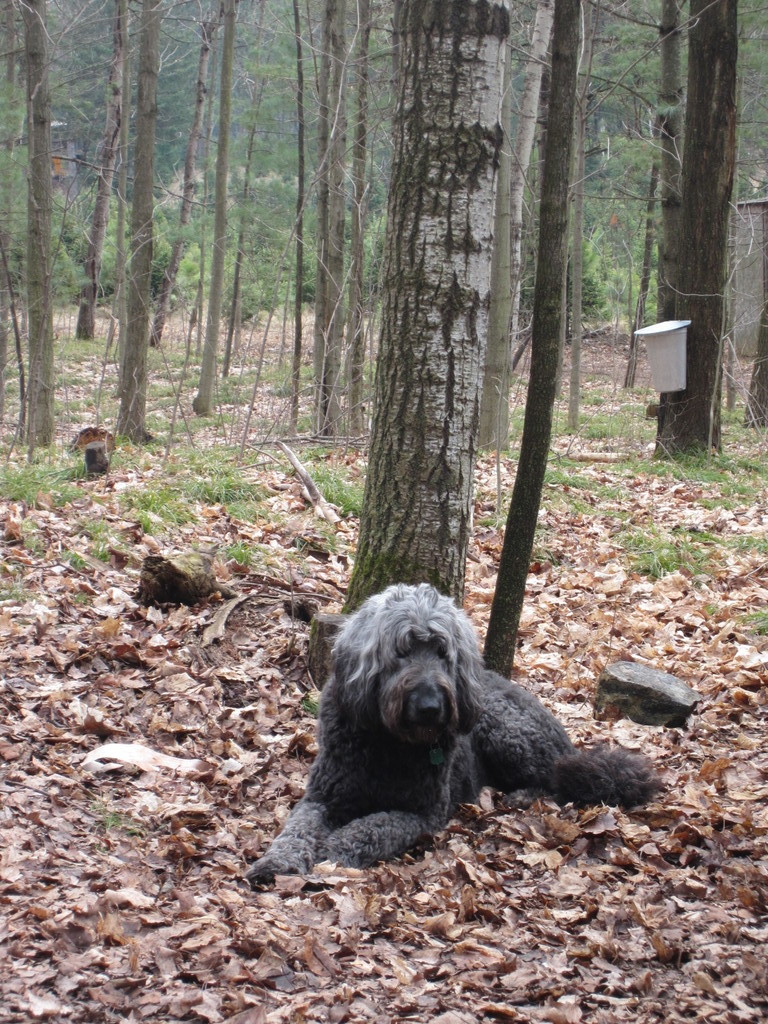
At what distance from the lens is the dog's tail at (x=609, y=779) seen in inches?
185

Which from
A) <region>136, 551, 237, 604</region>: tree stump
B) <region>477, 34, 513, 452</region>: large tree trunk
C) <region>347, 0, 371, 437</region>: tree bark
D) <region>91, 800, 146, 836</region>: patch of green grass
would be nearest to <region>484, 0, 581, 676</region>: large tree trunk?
<region>136, 551, 237, 604</region>: tree stump

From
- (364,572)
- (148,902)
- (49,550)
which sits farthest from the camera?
(49,550)

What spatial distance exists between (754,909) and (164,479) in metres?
7.05

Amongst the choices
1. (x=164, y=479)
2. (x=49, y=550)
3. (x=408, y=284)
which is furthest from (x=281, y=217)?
(x=408, y=284)

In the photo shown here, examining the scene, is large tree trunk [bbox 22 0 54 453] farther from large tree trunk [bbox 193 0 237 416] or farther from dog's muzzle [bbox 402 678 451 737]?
dog's muzzle [bbox 402 678 451 737]

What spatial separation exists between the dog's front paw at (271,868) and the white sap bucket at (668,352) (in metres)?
9.47

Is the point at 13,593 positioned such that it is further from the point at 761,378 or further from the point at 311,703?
the point at 761,378

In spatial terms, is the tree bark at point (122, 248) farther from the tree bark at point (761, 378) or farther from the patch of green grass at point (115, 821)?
the tree bark at point (761, 378)

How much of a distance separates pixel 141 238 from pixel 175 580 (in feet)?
23.1

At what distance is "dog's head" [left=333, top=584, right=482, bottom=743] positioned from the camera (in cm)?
415

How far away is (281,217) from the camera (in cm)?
2169

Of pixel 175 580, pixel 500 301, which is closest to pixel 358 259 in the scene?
pixel 500 301

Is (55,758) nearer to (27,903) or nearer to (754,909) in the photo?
(27,903)

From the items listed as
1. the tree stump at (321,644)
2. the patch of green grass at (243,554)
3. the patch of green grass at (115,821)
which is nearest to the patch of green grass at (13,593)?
the patch of green grass at (243,554)
